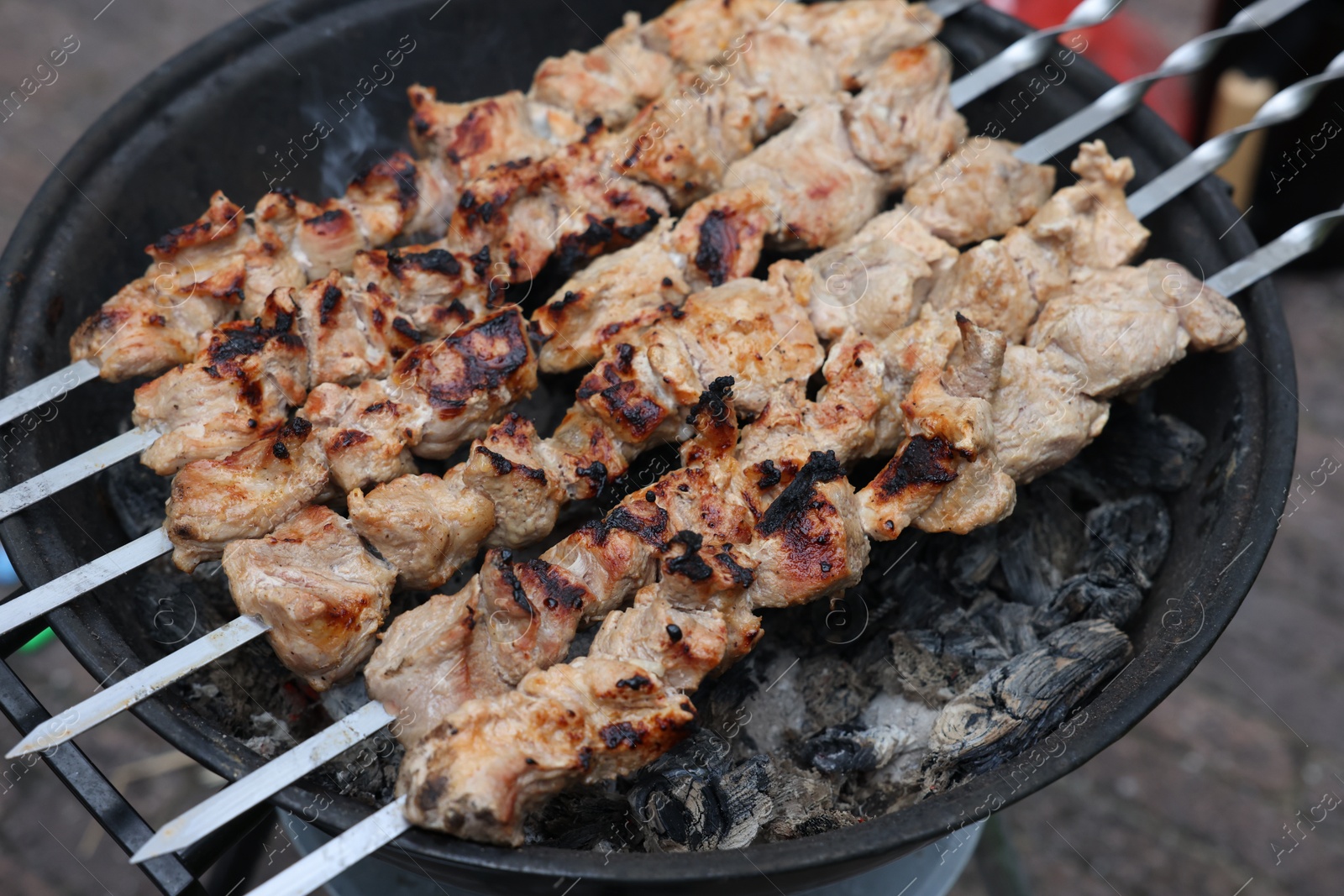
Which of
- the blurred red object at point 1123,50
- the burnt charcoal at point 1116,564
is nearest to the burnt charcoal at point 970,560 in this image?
the burnt charcoal at point 1116,564

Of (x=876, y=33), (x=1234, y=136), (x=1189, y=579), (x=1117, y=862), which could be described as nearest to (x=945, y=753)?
(x=1189, y=579)

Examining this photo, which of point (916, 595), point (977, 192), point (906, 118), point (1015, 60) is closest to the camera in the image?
point (916, 595)

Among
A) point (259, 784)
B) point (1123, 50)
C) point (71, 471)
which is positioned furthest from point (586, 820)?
point (1123, 50)

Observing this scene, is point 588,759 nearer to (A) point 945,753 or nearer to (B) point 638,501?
(B) point 638,501

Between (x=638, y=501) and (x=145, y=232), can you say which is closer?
(x=638, y=501)

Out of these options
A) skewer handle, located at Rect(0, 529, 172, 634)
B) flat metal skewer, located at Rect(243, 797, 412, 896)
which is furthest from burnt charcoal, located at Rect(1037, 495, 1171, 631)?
skewer handle, located at Rect(0, 529, 172, 634)

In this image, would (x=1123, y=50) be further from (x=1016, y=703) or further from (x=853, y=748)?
(x=853, y=748)
